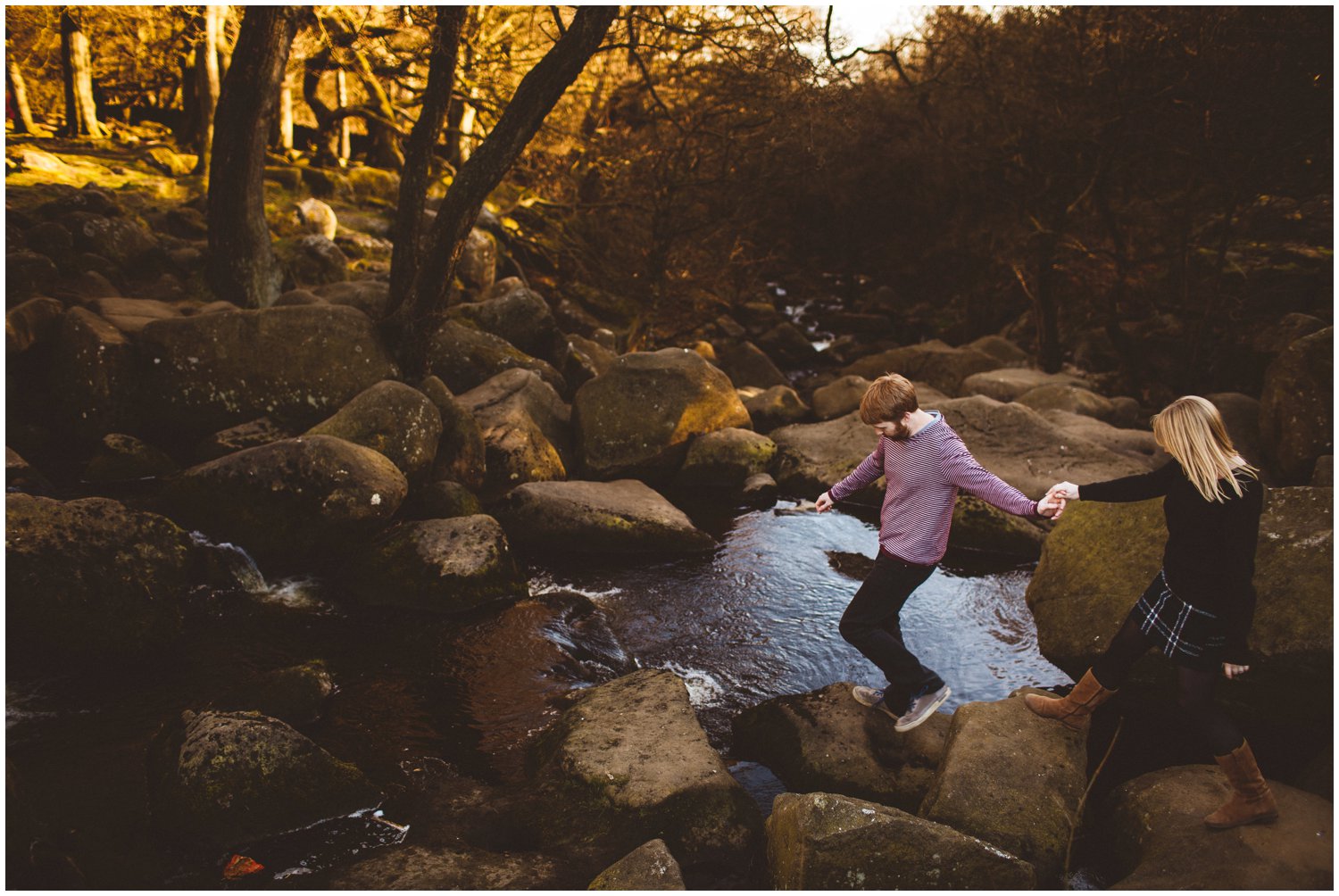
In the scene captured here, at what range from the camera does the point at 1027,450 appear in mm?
10625

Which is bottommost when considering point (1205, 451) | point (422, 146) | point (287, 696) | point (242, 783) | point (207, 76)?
point (287, 696)

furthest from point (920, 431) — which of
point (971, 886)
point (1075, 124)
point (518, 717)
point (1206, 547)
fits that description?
point (1075, 124)

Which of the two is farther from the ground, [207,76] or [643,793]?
[207,76]

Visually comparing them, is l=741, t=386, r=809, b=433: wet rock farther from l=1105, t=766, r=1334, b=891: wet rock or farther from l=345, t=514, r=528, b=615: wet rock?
l=1105, t=766, r=1334, b=891: wet rock

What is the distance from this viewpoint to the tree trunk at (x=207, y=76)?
17.4 m

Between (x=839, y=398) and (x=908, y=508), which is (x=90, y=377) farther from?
(x=839, y=398)

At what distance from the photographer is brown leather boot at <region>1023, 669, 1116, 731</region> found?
180 inches

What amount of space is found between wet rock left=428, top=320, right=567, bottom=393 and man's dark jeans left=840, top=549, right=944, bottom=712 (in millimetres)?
8466

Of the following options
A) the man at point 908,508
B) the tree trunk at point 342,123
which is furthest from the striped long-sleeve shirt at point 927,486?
the tree trunk at point 342,123

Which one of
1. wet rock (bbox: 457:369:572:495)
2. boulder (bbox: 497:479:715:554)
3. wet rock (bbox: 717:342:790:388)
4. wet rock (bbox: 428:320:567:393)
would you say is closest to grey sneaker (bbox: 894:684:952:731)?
boulder (bbox: 497:479:715:554)

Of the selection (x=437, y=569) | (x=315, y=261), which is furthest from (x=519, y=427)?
(x=315, y=261)

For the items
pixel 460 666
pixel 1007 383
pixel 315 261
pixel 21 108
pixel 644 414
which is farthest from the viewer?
pixel 21 108

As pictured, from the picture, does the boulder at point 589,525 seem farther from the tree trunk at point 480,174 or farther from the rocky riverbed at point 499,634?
the tree trunk at point 480,174

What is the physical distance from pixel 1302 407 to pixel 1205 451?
8010 millimetres
